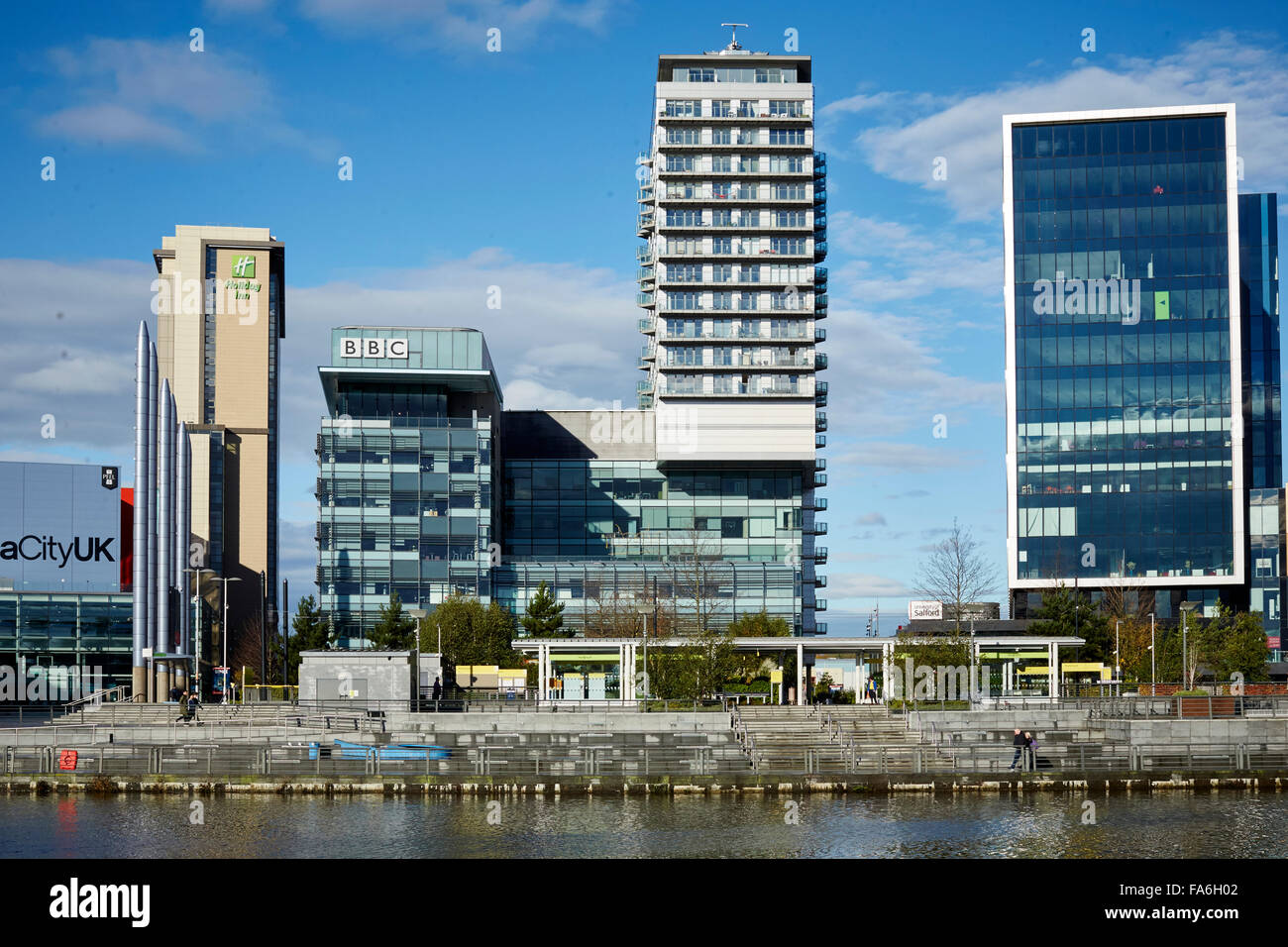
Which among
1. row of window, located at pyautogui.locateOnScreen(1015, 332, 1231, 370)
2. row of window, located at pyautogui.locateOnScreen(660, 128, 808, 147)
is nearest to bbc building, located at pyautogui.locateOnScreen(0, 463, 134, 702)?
row of window, located at pyautogui.locateOnScreen(660, 128, 808, 147)

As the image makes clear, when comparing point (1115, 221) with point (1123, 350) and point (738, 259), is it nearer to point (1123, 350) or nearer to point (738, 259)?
point (1123, 350)

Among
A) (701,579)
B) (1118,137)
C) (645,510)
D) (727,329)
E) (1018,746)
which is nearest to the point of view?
(1018,746)

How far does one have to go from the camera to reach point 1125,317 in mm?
125688

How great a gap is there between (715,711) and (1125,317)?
86420 millimetres

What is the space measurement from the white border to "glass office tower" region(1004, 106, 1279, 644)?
14cm

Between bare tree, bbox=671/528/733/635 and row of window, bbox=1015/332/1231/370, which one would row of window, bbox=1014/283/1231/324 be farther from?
bare tree, bbox=671/528/733/635

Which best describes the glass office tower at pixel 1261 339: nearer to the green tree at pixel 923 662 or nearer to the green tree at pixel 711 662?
the green tree at pixel 923 662

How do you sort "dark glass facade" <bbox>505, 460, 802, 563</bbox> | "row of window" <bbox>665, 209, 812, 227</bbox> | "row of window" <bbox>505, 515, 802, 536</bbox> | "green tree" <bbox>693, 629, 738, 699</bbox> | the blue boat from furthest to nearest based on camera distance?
"row of window" <bbox>505, 515, 802, 536</bbox>
"dark glass facade" <bbox>505, 460, 802, 563</bbox>
"row of window" <bbox>665, 209, 812, 227</bbox>
"green tree" <bbox>693, 629, 738, 699</bbox>
the blue boat

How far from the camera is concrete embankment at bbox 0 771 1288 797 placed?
139 ft

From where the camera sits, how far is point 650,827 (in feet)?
115

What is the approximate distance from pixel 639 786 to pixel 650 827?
750 centimetres

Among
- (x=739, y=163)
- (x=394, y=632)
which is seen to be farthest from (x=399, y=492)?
(x=739, y=163)
